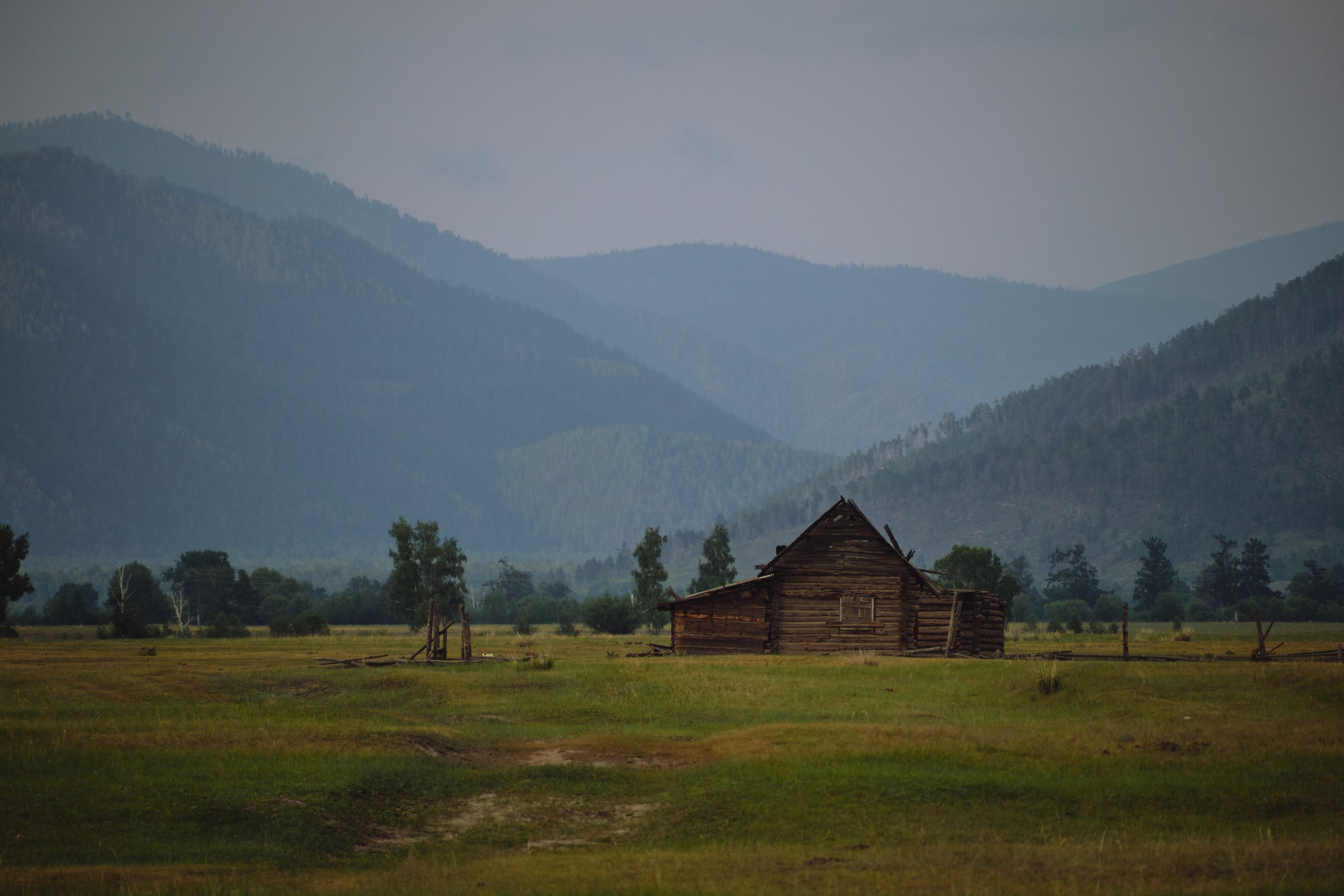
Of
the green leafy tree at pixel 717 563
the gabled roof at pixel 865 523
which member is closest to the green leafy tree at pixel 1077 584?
the green leafy tree at pixel 717 563

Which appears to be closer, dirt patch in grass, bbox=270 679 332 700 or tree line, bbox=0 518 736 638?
dirt patch in grass, bbox=270 679 332 700

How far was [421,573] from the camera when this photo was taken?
8769 cm

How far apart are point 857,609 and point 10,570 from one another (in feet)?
184

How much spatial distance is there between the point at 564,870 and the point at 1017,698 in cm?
1864

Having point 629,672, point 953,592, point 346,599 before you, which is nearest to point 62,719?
point 629,672

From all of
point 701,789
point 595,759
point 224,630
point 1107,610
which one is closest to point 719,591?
Answer: point 595,759

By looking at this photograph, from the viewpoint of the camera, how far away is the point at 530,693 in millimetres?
38906

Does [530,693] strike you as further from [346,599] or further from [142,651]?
[346,599]

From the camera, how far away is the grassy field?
19781mm

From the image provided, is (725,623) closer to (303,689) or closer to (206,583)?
(303,689)

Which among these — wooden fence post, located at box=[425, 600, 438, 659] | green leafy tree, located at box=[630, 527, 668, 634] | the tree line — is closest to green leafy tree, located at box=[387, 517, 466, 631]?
the tree line

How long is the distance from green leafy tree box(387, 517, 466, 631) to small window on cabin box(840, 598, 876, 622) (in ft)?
108

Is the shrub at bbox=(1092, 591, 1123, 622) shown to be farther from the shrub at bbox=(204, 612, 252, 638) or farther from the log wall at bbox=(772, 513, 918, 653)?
the shrub at bbox=(204, 612, 252, 638)

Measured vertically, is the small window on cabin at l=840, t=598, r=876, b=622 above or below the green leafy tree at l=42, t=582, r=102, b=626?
above
